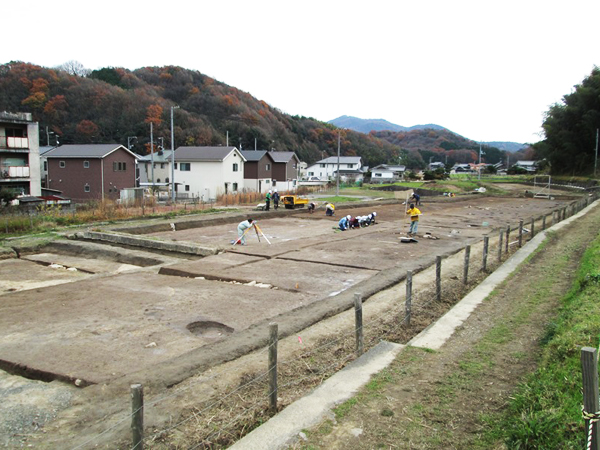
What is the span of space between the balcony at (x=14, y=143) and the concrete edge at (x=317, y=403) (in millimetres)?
35173

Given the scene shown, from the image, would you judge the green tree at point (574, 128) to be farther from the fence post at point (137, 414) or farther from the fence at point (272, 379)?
the fence post at point (137, 414)

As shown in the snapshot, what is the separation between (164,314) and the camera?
9.11 metres

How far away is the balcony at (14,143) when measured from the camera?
3306 cm

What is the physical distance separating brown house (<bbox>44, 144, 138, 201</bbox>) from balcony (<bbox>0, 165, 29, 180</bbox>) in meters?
9.41

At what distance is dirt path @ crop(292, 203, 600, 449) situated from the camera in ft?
14.2

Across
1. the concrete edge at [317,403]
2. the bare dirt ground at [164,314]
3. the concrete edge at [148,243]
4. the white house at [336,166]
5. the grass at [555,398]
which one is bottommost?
the bare dirt ground at [164,314]

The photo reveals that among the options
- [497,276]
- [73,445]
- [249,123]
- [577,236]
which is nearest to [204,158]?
[577,236]

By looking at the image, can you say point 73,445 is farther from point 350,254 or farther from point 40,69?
point 40,69

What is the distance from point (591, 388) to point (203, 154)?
50885 millimetres

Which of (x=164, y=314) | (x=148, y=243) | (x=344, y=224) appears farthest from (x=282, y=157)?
(x=164, y=314)

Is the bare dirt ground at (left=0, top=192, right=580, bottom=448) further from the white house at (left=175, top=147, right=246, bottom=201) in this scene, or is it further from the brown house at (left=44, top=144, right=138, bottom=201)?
the white house at (left=175, top=147, right=246, bottom=201)

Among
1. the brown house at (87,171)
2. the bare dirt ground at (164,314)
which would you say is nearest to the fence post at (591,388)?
the bare dirt ground at (164,314)

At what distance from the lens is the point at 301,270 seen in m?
13.5

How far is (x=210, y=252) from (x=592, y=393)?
1364 centimetres
